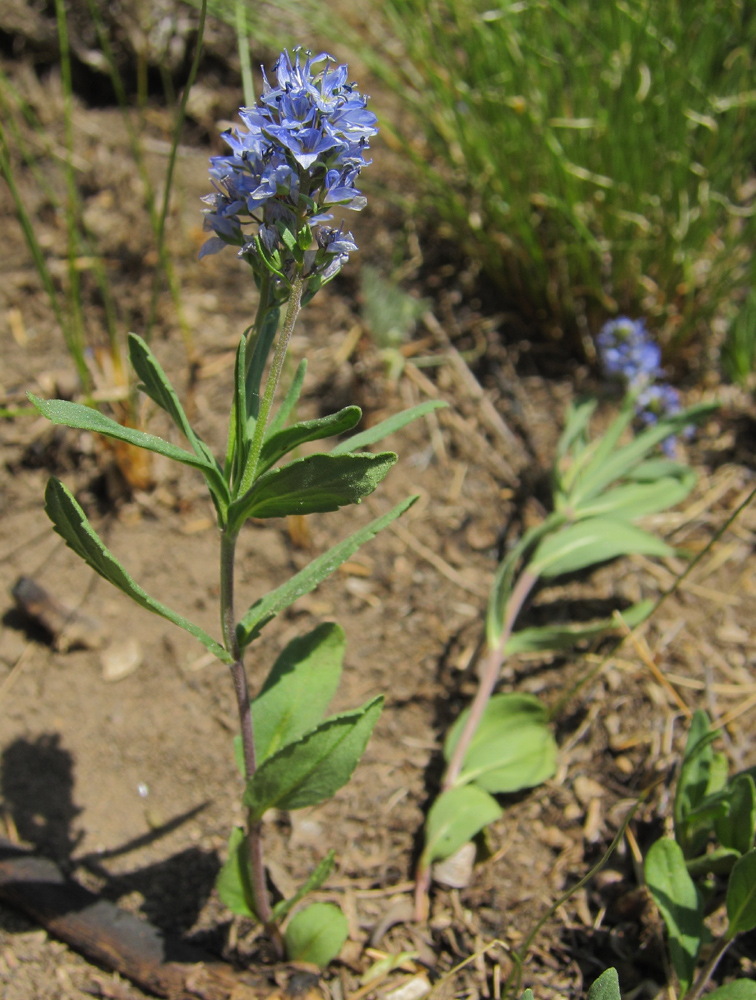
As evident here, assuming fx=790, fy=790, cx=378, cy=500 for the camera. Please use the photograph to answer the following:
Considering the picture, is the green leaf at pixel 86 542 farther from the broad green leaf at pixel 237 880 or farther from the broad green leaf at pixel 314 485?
the broad green leaf at pixel 237 880

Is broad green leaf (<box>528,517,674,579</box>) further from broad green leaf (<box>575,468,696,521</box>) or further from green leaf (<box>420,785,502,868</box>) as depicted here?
green leaf (<box>420,785,502,868</box>)

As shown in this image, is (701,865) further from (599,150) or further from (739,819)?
(599,150)

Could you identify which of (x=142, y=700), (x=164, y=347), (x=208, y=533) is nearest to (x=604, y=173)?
(x=164, y=347)

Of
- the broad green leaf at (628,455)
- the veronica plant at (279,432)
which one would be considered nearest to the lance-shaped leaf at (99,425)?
A: the veronica plant at (279,432)

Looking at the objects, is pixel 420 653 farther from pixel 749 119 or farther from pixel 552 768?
pixel 749 119

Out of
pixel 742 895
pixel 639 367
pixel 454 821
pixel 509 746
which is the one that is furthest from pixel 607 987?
pixel 639 367
